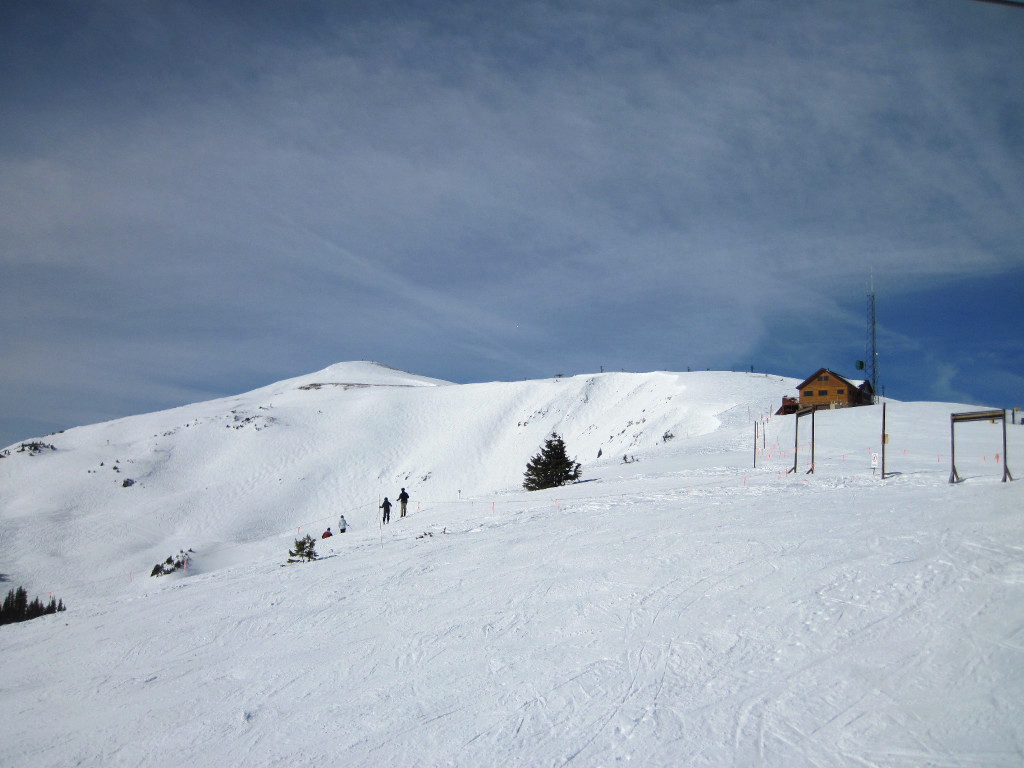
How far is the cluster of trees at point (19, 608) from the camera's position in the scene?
26.5 metres

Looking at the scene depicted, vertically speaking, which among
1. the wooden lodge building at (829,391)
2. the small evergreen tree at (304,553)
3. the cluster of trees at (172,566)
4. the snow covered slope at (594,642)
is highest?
the wooden lodge building at (829,391)

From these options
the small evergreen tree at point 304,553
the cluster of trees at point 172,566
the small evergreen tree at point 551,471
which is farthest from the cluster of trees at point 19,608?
the small evergreen tree at point 551,471

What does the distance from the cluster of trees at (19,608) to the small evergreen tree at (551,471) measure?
2134cm

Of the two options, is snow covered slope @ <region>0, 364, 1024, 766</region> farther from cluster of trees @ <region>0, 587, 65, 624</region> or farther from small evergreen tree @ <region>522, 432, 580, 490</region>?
cluster of trees @ <region>0, 587, 65, 624</region>

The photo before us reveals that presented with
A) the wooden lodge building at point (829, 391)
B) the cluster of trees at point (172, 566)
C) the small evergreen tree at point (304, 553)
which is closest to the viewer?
the small evergreen tree at point (304, 553)

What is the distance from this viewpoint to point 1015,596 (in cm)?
854

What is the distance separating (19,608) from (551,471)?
25113 mm

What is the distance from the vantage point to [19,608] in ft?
94.3

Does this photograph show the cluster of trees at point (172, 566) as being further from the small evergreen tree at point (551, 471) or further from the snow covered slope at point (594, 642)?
the small evergreen tree at point (551, 471)

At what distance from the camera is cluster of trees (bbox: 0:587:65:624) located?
26.5m

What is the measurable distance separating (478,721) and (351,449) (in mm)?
66298

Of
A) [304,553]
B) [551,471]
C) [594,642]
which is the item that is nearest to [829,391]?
[551,471]

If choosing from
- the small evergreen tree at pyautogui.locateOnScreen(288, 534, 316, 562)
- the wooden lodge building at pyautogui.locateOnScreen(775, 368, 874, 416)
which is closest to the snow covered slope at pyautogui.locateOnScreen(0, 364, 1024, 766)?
the small evergreen tree at pyautogui.locateOnScreen(288, 534, 316, 562)

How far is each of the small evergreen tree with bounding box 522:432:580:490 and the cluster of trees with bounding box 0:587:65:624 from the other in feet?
70.0
